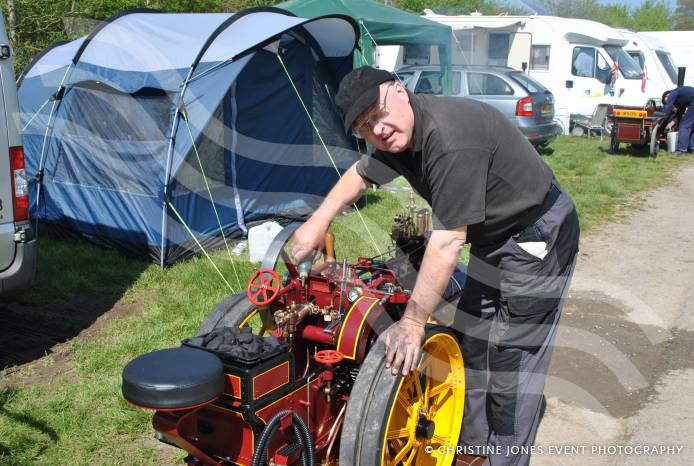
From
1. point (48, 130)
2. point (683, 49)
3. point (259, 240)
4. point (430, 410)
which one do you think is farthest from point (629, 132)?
point (430, 410)

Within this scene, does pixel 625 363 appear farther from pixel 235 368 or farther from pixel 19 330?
pixel 19 330

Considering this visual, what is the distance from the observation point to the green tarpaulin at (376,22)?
10.4 m

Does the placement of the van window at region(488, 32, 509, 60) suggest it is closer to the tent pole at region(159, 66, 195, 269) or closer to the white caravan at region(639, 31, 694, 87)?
the white caravan at region(639, 31, 694, 87)

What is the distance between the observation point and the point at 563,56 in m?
16.2

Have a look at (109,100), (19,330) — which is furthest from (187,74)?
(19,330)

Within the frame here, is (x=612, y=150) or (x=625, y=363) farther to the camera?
(x=612, y=150)

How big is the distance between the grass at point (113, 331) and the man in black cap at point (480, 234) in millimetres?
1568

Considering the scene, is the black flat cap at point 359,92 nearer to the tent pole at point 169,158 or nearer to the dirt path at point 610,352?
the dirt path at point 610,352

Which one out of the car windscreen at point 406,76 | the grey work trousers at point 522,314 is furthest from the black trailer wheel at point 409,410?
the car windscreen at point 406,76

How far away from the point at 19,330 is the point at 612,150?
1150 centimetres

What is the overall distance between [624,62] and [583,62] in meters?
1.03

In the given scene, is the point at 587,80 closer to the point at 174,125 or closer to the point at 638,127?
the point at 638,127

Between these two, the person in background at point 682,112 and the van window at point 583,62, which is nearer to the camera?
the person in background at point 682,112

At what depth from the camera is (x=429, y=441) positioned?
3.29 m
